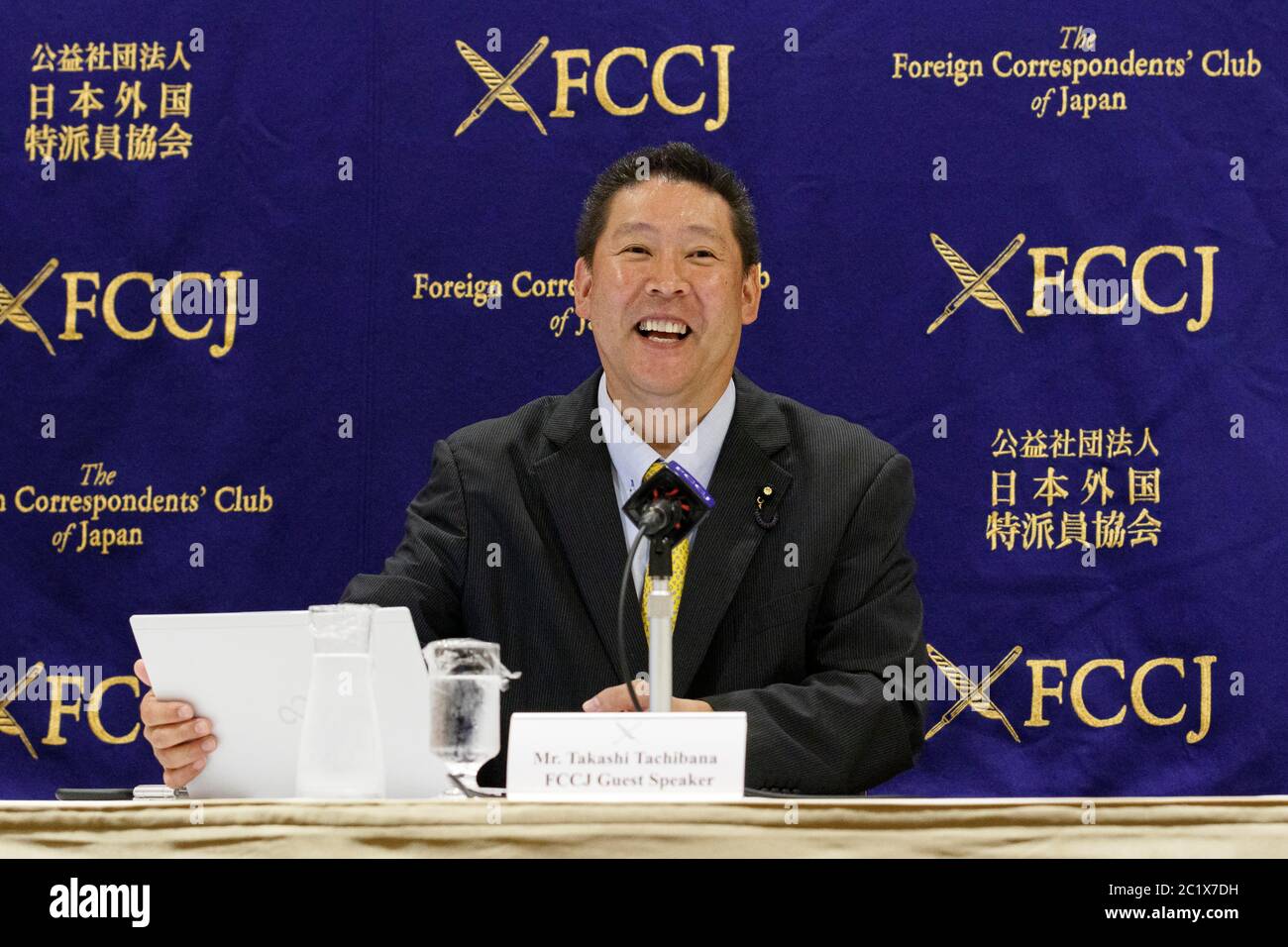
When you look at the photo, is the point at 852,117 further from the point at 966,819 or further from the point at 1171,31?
the point at 966,819

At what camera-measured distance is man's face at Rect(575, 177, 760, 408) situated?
2248 millimetres

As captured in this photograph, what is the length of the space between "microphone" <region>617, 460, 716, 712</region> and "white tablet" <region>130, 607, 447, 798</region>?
0.69ft

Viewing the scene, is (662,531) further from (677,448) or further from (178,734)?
(677,448)

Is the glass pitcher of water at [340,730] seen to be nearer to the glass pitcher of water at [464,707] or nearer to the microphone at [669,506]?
the glass pitcher of water at [464,707]

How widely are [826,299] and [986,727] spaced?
0.89m

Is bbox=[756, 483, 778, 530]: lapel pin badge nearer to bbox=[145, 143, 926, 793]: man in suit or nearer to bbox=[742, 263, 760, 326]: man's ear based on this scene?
bbox=[145, 143, 926, 793]: man in suit

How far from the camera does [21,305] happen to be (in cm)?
305

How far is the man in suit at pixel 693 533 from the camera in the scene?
2.03m

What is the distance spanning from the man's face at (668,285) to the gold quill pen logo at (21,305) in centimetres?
138

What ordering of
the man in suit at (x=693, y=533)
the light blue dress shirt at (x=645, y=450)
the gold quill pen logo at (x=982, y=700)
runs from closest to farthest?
1. the man in suit at (x=693, y=533)
2. the light blue dress shirt at (x=645, y=450)
3. the gold quill pen logo at (x=982, y=700)

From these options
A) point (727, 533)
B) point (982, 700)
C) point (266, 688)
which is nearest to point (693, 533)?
point (727, 533)

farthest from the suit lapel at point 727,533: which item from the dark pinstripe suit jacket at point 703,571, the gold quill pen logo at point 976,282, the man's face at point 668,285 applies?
the gold quill pen logo at point 976,282

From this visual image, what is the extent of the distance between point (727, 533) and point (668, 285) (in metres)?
0.40
